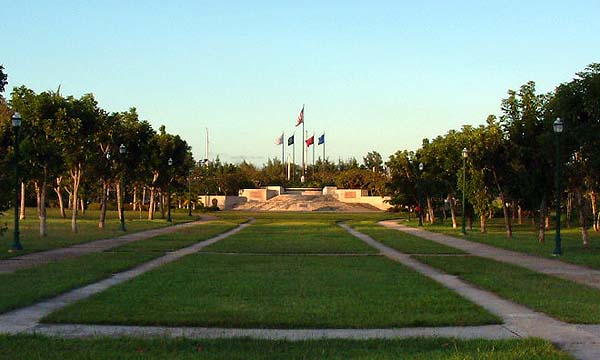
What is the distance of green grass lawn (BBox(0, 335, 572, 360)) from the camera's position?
31.3 feet

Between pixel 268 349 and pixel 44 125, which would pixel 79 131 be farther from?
pixel 268 349

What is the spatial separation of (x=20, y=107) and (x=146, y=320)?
30261mm

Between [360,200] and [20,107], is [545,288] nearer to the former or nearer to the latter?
[20,107]

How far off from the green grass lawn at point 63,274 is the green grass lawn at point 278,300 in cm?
108

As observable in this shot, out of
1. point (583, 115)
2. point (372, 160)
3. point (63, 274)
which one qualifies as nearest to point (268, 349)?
point (63, 274)

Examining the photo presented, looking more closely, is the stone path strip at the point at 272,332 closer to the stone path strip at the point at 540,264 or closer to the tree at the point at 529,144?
the stone path strip at the point at 540,264

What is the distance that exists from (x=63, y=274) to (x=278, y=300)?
724 cm

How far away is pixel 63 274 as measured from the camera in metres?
19.7

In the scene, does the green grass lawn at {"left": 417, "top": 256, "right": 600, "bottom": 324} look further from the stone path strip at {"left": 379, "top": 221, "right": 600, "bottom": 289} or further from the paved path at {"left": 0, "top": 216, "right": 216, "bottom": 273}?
the paved path at {"left": 0, "top": 216, "right": 216, "bottom": 273}

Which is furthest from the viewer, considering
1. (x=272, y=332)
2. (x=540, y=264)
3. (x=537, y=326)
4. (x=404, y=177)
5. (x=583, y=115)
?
(x=404, y=177)

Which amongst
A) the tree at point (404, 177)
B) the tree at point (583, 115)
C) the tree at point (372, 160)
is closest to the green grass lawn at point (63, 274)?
the tree at point (583, 115)

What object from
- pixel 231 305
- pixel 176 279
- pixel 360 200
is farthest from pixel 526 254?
pixel 360 200

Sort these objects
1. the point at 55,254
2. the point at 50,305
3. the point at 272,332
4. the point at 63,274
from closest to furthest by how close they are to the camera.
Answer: the point at 272,332 < the point at 50,305 < the point at 63,274 < the point at 55,254

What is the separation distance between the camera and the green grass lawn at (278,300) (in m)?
12.4
